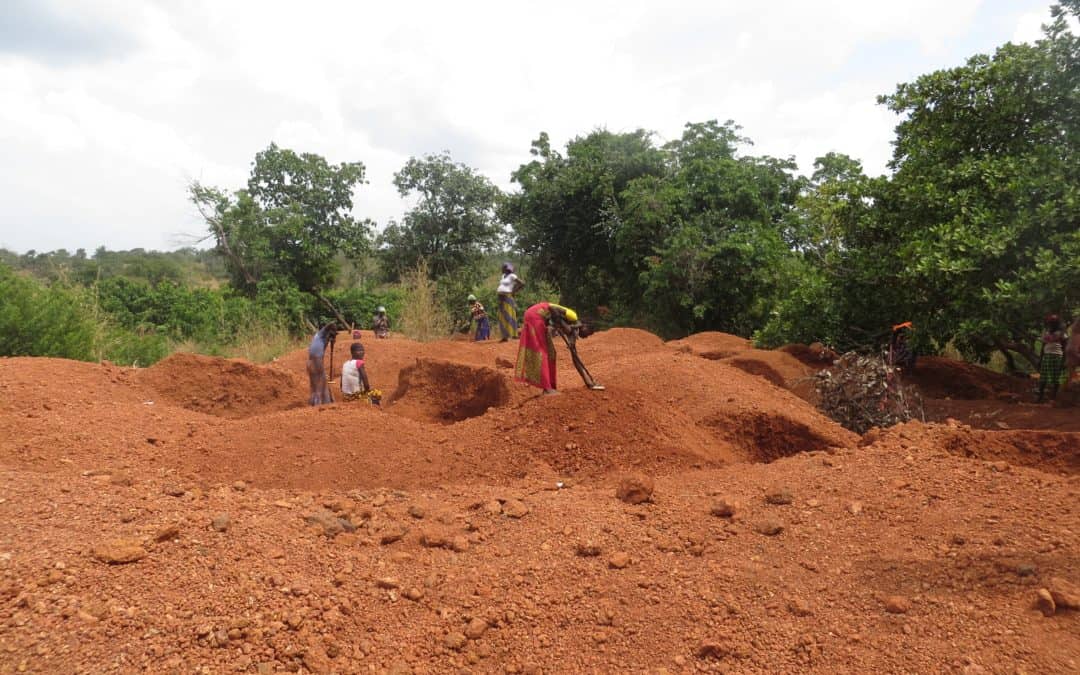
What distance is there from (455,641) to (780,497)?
202cm

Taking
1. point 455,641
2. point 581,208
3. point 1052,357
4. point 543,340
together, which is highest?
point 581,208

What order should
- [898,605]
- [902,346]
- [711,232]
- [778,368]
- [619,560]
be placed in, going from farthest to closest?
[711,232]
[778,368]
[902,346]
[619,560]
[898,605]

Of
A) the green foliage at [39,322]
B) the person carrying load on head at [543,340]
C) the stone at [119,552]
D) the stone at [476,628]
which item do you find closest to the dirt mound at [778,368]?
the person carrying load on head at [543,340]

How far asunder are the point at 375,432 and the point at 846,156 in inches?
511

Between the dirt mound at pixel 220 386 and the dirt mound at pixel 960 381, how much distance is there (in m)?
8.29

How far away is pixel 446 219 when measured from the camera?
21109 millimetres

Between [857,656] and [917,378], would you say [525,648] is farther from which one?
[917,378]

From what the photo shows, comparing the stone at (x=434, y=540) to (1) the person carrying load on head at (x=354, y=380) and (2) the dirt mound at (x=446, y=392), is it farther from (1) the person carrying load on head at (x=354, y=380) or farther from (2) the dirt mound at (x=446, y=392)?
(1) the person carrying load on head at (x=354, y=380)

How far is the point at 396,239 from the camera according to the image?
21.5 metres

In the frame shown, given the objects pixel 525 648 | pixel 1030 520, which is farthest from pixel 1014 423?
pixel 525 648

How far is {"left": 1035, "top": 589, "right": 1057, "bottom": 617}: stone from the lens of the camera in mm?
2504

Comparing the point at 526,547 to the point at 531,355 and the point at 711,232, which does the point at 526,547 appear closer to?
the point at 531,355

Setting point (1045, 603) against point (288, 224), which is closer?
point (1045, 603)

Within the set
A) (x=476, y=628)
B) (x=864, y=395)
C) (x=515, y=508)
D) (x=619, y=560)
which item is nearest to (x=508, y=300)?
(x=864, y=395)
